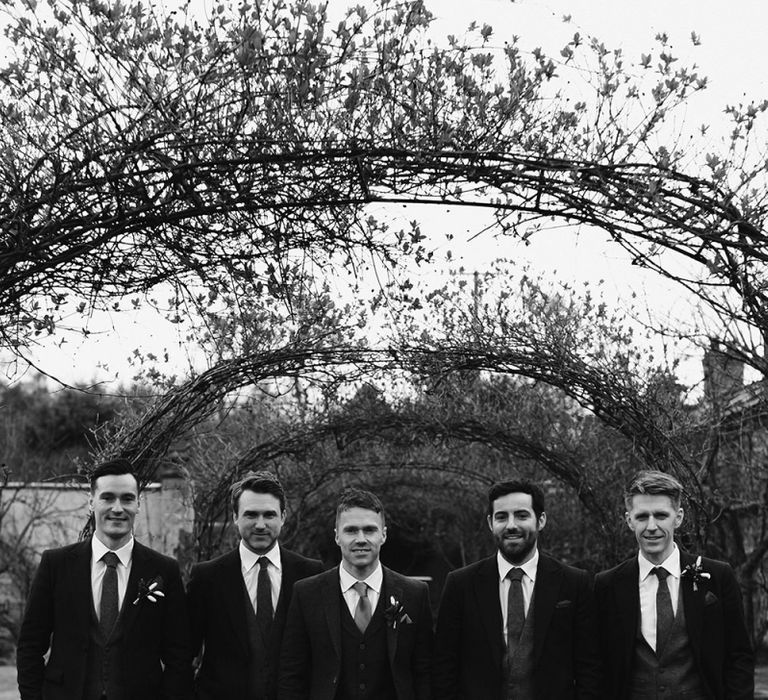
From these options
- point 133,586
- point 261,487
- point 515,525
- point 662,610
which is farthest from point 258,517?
point 662,610

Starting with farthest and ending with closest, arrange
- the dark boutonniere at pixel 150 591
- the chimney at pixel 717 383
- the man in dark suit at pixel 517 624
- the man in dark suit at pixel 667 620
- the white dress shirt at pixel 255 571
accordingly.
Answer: the chimney at pixel 717 383 → the white dress shirt at pixel 255 571 → the dark boutonniere at pixel 150 591 → the man in dark suit at pixel 517 624 → the man in dark suit at pixel 667 620

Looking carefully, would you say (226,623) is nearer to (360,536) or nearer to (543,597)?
(360,536)

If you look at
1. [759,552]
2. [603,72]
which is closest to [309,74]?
[603,72]

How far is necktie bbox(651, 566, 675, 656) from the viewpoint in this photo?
4535 millimetres

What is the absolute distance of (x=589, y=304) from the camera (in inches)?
374

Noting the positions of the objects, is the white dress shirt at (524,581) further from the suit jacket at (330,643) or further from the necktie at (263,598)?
the necktie at (263,598)

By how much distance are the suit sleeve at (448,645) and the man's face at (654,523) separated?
2.72ft

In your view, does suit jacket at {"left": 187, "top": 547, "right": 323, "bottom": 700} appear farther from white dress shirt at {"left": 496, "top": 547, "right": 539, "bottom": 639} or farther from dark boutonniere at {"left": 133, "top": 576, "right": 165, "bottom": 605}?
white dress shirt at {"left": 496, "top": 547, "right": 539, "bottom": 639}

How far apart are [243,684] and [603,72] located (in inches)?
121

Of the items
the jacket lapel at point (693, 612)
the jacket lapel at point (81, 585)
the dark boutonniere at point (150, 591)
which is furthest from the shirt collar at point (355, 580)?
the jacket lapel at point (693, 612)

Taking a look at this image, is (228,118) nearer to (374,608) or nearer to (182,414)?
(374,608)

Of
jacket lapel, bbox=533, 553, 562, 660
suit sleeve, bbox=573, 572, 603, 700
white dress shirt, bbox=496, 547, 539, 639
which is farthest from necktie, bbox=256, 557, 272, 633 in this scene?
suit sleeve, bbox=573, 572, 603, 700

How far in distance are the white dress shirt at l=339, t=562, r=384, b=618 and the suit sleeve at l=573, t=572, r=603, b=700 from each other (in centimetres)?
86

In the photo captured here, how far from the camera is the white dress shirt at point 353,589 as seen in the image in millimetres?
4703
